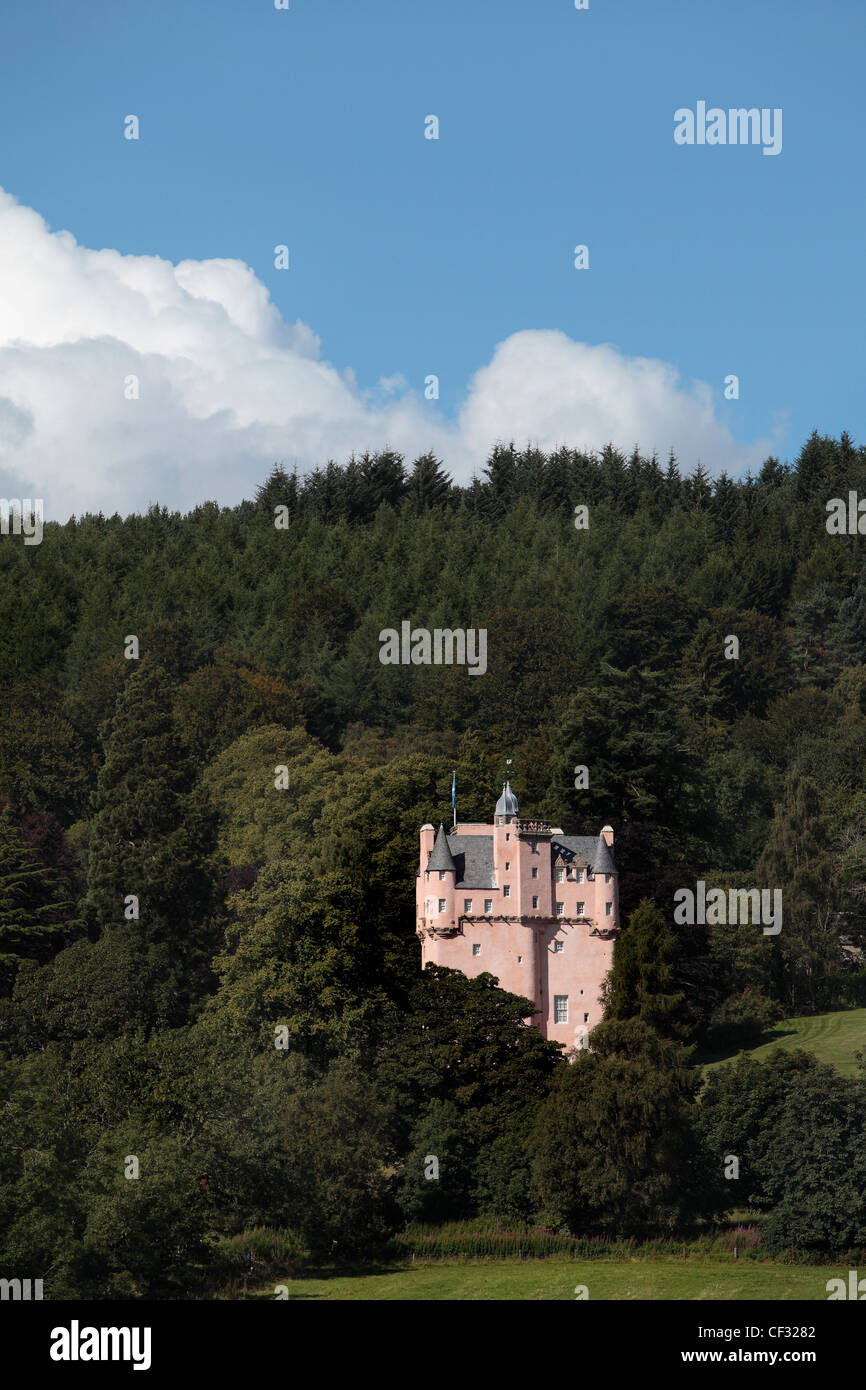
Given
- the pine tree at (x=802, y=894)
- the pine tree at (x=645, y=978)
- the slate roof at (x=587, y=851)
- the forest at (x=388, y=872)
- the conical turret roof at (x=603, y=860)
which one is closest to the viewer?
the forest at (x=388, y=872)

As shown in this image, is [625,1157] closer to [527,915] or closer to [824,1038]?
[527,915]

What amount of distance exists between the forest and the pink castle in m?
2.06

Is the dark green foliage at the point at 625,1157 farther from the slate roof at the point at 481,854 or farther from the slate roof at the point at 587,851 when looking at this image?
the slate roof at the point at 587,851

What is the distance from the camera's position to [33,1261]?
178ft

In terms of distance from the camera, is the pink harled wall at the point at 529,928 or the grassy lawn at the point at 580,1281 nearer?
the grassy lawn at the point at 580,1281

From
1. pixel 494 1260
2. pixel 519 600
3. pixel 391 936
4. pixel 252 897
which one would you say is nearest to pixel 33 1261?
pixel 494 1260

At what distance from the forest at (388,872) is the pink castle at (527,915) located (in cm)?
206

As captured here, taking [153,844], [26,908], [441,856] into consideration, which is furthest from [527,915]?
[26,908]

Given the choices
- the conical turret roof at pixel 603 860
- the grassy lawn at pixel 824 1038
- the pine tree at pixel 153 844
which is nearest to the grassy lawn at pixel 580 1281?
the grassy lawn at pixel 824 1038

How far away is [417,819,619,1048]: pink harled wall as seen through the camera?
2995 inches

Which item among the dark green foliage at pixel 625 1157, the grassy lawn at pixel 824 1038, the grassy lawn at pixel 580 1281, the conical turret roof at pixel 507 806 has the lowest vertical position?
the grassy lawn at pixel 580 1281

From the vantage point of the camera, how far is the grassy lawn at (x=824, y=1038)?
76.1 m

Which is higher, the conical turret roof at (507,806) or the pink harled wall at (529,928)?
the conical turret roof at (507,806)
